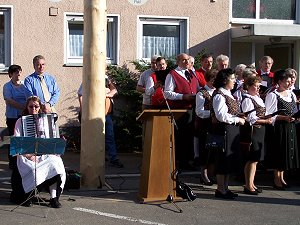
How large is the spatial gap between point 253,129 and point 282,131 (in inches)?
21.5

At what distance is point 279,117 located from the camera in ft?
30.3

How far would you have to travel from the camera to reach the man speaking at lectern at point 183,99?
959cm

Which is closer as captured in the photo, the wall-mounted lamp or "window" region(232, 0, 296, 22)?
the wall-mounted lamp

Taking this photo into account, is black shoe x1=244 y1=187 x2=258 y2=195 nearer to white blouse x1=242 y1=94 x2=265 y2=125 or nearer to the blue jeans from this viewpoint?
white blouse x1=242 y1=94 x2=265 y2=125

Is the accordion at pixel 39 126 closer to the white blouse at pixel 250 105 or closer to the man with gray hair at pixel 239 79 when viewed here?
the white blouse at pixel 250 105

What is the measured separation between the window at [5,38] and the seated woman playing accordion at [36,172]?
15.2ft

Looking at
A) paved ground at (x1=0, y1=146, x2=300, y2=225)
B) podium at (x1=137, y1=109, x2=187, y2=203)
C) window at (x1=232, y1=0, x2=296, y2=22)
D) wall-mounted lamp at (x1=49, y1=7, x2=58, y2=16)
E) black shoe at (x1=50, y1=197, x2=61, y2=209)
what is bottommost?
paved ground at (x1=0, y1=146, x2=300, y2=225)

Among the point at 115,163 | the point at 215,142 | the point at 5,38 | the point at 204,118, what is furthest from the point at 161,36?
the point at 215,142

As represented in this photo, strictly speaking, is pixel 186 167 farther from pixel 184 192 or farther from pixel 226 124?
pixel 226 124

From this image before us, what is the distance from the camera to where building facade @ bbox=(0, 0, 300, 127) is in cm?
1262

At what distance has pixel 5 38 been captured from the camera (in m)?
12.7

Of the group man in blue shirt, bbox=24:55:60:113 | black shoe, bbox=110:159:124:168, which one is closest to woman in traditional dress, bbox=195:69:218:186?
black shoe, bbox=110:159:124:168

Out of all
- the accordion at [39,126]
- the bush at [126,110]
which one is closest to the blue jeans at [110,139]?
the bush at [126,110]

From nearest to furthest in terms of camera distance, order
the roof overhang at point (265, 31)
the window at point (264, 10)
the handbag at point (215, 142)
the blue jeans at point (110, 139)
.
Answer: the handbag at point (215, 142)
the blue jeans at point (110, 139)
the roof overhang at point (265, 31)
the window at point (264, 10)
